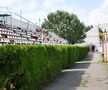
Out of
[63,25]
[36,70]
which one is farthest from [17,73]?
[63,25]

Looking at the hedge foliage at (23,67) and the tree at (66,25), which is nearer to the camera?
the hedge foliage at (23,67)

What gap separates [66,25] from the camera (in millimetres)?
117500

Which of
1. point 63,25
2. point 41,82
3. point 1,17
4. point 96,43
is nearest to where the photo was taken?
point 41,82

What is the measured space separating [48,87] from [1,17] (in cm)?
2166

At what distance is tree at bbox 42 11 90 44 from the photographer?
112812mm

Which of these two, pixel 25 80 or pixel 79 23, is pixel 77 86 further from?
pixel 79 23

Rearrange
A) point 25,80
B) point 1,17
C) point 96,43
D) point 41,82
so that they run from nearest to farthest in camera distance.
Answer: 1. point 25,80
2. point 41,82
3. point 1,17
4. point 96,43

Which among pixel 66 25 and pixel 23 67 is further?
pixel 66 25

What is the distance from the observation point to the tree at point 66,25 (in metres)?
113

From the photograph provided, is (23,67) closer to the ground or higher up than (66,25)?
closer to the ground

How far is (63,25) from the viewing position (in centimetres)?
11662

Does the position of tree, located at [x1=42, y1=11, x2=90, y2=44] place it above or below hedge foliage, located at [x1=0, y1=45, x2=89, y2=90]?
above

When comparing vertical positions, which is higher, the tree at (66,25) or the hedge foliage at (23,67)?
the tree at (66,25)

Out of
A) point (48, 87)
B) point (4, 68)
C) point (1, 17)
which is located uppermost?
point (1, 17)
